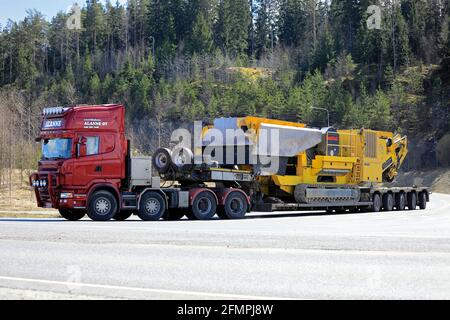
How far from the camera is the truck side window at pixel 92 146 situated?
23312 mm

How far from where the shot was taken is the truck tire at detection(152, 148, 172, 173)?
25375 millimetres

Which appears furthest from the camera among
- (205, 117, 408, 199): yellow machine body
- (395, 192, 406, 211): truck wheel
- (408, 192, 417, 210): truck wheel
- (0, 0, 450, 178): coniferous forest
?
(0, 0, 450, 178): coniferous forest

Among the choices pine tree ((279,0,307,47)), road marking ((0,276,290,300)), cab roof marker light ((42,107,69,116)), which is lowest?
road marking ((0,276,290,300))

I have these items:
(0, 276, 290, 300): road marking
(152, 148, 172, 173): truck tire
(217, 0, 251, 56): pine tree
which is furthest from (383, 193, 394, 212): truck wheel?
(217, 0, 251, 56): pine tree

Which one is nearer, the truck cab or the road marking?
the road marking

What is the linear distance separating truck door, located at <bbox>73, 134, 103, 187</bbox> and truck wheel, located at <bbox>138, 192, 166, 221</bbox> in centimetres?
189

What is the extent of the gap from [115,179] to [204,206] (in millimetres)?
3635

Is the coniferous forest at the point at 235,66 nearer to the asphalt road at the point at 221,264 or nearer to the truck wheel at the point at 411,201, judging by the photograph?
the truck wheel at the point at 411,201

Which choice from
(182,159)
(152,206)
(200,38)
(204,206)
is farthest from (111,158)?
(200,38)

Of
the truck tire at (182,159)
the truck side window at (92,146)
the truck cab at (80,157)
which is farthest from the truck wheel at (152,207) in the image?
the truck side window at (92,146)

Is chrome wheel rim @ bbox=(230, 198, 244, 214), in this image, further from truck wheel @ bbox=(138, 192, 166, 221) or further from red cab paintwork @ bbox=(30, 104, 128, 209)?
red cab paintwork @ bbox=(30, 104, 128, 209)
